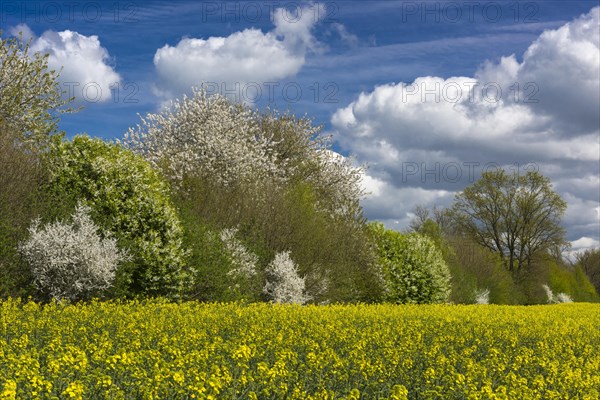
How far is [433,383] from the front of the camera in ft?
27.6

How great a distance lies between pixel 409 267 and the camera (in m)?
32.7

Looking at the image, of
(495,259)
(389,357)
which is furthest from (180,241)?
(495,259)

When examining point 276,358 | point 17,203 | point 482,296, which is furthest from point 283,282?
point 482,296

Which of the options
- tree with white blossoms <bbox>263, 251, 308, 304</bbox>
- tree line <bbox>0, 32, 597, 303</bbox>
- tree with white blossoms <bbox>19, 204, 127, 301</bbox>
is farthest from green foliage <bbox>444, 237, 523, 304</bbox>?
tree with white blossoms <bbox>19, 204, 127, 301</bbox>

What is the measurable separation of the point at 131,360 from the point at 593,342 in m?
10.2

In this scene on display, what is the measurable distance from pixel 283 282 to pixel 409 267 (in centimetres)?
1102

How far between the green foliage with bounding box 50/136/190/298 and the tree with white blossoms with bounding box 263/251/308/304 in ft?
13.1

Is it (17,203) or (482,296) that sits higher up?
(17,203)

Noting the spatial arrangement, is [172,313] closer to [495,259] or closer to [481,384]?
[481,384]

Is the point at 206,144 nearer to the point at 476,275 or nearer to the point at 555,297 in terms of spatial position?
the point at 476,275

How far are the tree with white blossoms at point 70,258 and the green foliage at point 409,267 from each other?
16.7 m

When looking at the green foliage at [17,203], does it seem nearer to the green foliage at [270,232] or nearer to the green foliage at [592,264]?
the green foliage at [270,232]

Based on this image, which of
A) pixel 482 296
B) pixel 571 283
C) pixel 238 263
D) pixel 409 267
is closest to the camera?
pixel 238 263

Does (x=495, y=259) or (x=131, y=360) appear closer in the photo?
(x=131, y=360)
